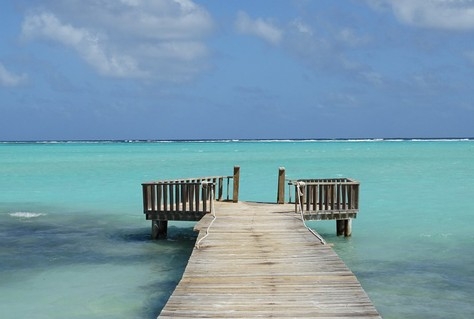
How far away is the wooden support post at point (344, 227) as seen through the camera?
68.8 ft

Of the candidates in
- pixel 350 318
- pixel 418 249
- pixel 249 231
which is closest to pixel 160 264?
pixel 249 231

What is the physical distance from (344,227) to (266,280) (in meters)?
10.8

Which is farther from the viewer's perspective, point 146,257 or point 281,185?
point 281,185

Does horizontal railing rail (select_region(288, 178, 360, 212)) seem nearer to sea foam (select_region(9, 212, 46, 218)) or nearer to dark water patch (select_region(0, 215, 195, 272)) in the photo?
dark water patch (select_region(0, 215, 195, 272))

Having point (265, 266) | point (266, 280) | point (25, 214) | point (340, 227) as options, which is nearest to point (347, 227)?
point (340, 227)

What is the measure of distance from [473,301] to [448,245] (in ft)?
21.5

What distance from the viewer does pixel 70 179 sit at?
52250 mm

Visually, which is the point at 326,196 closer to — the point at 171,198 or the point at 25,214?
the point at 171,198

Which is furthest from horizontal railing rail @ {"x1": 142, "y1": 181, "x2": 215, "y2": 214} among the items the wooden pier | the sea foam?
the sea foam

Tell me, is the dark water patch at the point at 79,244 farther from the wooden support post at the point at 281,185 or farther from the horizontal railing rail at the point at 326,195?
the horizontal railing rail at the point at 326,195

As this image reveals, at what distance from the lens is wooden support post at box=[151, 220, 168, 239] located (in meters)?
20.7

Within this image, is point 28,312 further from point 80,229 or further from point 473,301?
point 80,229

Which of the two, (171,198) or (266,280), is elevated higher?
(171,198)

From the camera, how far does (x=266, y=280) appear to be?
10758 mm
